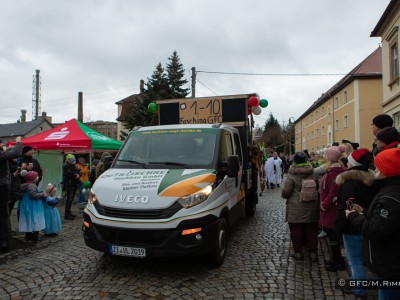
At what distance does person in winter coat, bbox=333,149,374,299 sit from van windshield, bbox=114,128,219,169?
6.26ft

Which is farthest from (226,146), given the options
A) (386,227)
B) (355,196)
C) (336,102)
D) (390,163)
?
(336,102)

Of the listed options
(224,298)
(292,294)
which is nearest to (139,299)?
(224,298)

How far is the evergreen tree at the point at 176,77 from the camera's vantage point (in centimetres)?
3145

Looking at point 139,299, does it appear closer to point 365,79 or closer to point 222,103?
point 222,103

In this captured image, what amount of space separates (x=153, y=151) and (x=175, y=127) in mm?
675

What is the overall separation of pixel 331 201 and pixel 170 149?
8.23ft

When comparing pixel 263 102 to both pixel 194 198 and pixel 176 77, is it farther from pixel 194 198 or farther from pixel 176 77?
pixel 176 77

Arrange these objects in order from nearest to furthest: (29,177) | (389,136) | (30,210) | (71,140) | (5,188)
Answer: (389,136) < (5,188) < (30,210) < (29,177) < (71,140)

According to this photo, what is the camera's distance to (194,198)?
436 centimetres

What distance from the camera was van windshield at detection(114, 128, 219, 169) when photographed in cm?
508

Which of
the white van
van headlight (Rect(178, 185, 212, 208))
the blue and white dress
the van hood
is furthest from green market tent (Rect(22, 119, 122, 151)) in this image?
van headlight (Rect(178, 185, 212, 208))

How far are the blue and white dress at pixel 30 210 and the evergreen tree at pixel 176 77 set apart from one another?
25253 millimetres

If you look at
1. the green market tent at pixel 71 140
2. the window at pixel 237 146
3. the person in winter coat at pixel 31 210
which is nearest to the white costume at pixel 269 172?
the green market tent at pixel 71 140

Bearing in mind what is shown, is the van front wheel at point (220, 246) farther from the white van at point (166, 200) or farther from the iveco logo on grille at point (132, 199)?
the iveco logo on grille at point (132, 199)
